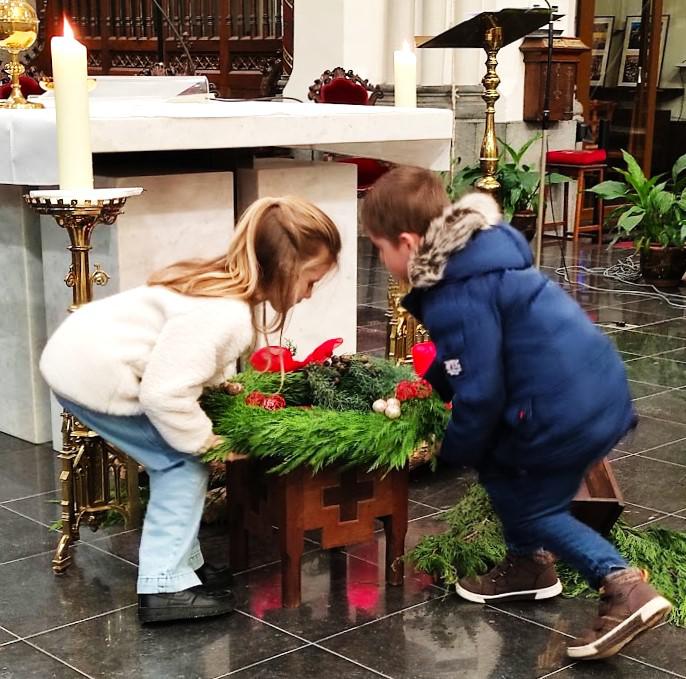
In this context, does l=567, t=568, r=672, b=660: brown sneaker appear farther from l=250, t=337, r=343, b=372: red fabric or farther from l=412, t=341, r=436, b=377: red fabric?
l=250, t=337, r=343, b=372: red fabric

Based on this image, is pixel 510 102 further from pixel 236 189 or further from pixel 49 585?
pixel 49 585

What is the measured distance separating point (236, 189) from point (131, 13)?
6691 mm

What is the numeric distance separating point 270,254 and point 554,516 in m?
0.82

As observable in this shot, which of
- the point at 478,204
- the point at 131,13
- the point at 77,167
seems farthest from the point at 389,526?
the point at 131,13

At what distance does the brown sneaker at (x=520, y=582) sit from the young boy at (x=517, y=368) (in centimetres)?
18

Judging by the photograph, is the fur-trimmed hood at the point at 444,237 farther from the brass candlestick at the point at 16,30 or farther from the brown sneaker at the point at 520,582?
the brass candlestick at the point at 16,30

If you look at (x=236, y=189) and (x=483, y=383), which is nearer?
(x=483, y=383)

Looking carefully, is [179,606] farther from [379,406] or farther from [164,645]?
[379,406]

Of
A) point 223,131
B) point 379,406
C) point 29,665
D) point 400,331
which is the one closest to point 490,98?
point 400,331

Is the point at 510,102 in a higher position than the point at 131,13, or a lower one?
lower

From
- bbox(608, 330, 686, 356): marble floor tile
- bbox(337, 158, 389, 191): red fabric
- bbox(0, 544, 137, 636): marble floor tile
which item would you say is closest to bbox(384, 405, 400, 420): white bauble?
bbox(0, 544, 137, 636): marble floor tile

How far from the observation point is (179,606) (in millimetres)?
2645

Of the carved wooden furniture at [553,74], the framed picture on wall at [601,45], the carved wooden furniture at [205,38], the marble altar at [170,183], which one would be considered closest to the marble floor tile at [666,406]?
the marble altar at [170,183]

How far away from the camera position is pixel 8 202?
3910mm
